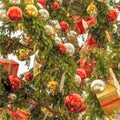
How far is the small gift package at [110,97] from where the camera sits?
6.00 feet

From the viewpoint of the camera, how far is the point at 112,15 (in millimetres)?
2361

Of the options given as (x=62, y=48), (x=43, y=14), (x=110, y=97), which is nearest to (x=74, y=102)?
(x=110, y=97)

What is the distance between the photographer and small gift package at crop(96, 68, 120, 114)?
1829 mm

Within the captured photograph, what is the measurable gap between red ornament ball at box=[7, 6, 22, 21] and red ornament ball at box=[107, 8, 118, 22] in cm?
64

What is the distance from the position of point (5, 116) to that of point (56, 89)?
0.46 m

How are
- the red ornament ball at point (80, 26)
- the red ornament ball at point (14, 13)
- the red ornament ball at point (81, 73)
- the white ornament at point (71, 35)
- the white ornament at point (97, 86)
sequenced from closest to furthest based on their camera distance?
the white ornament at point (97, 86) < the red ornament ball at point (14, 13) < the red ornament ball at point (81, 73) < the white ornament at point (71, 35) < the red ornament ball at point (80, 26)

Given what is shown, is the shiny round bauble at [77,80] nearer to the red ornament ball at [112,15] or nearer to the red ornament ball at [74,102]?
the red ornament ball at [74,102]

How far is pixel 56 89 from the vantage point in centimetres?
219

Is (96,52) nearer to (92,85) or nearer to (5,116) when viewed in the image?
(92,85)

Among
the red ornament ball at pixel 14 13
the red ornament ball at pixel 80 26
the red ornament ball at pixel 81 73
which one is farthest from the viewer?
the red ornament ball at pixel 80 26

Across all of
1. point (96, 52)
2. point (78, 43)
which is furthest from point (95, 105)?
point (78, 43)

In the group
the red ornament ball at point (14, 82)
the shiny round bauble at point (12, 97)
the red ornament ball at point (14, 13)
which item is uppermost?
the red ornament ball at point (14, 13)

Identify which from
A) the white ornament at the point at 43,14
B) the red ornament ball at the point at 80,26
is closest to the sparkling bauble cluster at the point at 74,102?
the white ornament at the point at 43,14

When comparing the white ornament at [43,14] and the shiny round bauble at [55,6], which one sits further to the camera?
the shiny round bauble at [55,6]
